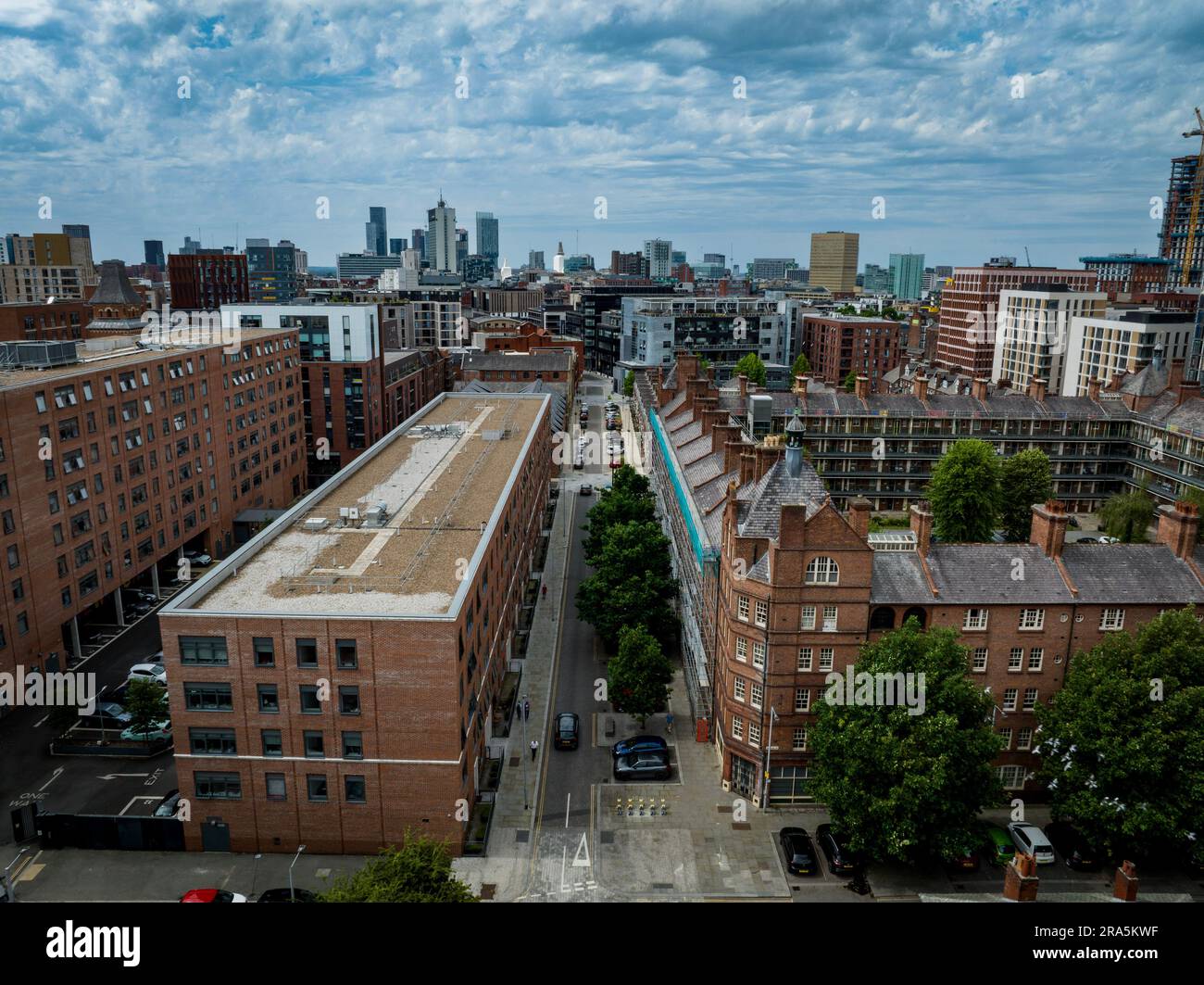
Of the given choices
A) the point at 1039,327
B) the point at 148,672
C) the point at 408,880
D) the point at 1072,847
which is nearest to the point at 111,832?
the point at 148,672

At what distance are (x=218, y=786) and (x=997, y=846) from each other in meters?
36.8

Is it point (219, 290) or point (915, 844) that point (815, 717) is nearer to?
point (915, 844)

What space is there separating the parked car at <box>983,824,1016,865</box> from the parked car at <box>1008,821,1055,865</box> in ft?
1.16

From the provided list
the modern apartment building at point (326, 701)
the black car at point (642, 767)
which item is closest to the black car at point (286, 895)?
the modern apartment building at point (326, 701)

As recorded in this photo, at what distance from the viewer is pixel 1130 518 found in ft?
257

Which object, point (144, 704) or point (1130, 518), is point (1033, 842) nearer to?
point (1130, 518)

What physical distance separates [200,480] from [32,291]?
5995 inches

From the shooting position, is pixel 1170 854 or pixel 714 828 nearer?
pixel 1170 854

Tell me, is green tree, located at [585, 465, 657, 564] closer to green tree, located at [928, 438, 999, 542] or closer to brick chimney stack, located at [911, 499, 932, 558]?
green tree, located at [928, 438, 999, 542]

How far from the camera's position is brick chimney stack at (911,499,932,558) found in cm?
4688
